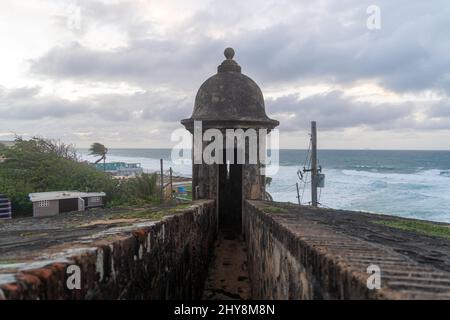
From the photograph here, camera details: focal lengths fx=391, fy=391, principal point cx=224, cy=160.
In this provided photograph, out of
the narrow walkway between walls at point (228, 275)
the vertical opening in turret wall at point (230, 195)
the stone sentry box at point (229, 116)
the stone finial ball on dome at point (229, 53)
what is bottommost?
the narrow walkway between walls at point (228, 275)

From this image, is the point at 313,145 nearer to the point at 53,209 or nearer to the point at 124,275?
the point at 53,209

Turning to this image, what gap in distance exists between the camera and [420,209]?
3188 centimetres

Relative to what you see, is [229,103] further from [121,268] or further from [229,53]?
[121,268]

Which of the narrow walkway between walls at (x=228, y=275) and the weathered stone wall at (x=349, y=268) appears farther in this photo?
the narrow walkway between walls at (x=228, y=275)

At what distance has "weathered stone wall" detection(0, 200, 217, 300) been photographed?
144cm

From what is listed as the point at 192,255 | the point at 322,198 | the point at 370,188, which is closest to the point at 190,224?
the point at 192,255

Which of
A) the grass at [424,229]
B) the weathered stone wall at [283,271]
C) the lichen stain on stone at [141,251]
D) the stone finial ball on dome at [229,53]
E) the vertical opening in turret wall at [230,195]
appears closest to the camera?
the weathered stone wall at [283,271]

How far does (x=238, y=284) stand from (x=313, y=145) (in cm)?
910

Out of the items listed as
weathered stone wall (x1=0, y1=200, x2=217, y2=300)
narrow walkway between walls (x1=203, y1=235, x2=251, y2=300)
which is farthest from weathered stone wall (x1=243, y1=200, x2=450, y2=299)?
narrow walkway between walls (x1=203, y1=235, x2=251, y2=300)

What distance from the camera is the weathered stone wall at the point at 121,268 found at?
1442 mm

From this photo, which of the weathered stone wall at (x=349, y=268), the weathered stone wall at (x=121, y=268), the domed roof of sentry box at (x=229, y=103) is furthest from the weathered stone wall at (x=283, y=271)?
the domed roof of sentry box at (x=229, y=103)

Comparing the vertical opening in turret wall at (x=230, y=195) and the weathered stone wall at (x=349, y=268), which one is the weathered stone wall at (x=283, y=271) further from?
the vertical opening in turret wall at (x=230, y=195)

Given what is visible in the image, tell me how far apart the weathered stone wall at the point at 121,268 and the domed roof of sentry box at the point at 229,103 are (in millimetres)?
4424

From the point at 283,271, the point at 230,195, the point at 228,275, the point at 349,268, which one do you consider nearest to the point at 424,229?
the point at 283,271
